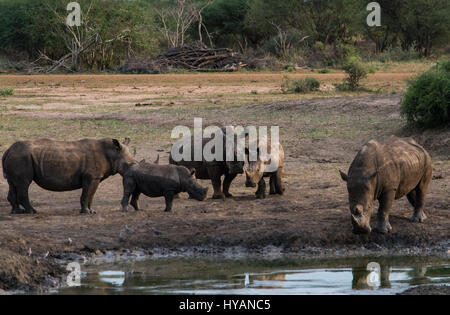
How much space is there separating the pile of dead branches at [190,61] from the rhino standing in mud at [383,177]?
25623 mm

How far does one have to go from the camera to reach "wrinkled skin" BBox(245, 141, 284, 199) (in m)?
10.8

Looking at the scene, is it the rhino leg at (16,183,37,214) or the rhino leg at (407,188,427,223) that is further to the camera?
the rhino leg at (16,183,37,214)

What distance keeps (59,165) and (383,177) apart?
4195 mm

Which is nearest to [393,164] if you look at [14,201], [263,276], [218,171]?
[263,276]

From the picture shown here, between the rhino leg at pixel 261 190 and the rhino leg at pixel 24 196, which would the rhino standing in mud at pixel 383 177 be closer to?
the rhino leg at pixel 261 190

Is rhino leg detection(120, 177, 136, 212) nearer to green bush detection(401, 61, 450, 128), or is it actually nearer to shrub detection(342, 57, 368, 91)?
green bush detection(401, 61, 450, 128)

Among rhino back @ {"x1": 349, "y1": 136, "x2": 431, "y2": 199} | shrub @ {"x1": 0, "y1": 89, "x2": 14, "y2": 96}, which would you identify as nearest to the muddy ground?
rhino back @ {"x1": 349, "y1": 136, "x2": 431, "y2": 199}

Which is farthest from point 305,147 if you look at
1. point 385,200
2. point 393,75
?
point 393,75

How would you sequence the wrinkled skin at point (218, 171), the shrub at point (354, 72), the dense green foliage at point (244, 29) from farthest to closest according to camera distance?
the dense green foliage at point (244, 29)
the shrub at point (354, 72)
the wrinkled skin at point (218, 171)

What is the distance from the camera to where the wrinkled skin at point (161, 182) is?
1034 cm

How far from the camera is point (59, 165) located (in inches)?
403

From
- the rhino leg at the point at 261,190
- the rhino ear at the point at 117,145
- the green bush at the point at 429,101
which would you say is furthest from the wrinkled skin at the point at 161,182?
the green bush at the point at 429,101

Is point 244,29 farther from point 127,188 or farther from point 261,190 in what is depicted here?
point 127,188

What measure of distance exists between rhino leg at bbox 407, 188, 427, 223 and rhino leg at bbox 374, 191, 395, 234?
1.92ft
